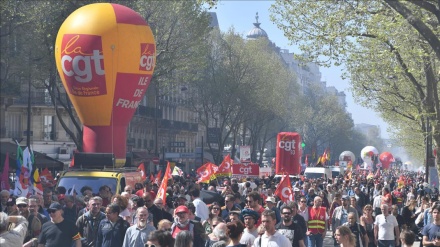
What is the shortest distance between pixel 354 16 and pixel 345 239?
438 inches

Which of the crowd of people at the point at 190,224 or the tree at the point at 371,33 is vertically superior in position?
the tree at the point at 371,33

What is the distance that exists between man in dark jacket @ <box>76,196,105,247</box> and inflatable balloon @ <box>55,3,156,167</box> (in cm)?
1803

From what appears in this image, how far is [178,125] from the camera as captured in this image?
85.6 m

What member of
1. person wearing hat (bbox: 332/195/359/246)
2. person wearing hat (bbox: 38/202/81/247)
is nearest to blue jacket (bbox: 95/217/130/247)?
person wearing hat (bbox: 38/202/81/247)

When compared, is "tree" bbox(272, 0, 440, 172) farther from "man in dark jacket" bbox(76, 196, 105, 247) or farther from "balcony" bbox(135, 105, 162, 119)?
"balcony" bbox(135, 105, 162, 119)

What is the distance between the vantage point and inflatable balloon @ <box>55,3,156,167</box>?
1300 inches

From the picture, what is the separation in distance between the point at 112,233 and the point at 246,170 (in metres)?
25.7

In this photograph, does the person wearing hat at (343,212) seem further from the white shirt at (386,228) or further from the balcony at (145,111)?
the balcony at (145,111)

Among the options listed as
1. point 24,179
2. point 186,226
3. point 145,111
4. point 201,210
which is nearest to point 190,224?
point 186,226

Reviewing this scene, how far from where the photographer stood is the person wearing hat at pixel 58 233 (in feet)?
41.5

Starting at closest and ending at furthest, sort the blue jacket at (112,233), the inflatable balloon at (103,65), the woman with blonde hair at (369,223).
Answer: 1. the blue jacket at (112,233)
2. the woman with blonde hair at (369,223)
3. the inflatable balloon at (103,65)

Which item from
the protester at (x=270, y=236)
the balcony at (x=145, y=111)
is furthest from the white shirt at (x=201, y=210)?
the balcony at (x=145, y=111)

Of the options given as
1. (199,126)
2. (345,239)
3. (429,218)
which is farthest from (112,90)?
(199,126)

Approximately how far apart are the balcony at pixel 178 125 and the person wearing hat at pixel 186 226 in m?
66.6
